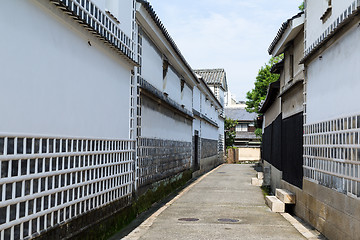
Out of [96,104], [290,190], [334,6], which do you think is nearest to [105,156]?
[96,104]

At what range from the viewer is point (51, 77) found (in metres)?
5.74

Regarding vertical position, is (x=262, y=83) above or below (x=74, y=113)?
above

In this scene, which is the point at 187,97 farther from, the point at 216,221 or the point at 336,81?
the point at 336,81

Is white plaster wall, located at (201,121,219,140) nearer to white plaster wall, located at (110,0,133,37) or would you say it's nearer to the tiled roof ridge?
the tiled roof ridge

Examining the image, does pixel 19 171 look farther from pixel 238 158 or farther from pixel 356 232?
pixel 238 158

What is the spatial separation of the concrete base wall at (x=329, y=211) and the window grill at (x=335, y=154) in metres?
0.17

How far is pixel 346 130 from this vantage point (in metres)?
6.93

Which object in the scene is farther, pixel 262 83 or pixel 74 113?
pixel 262 83

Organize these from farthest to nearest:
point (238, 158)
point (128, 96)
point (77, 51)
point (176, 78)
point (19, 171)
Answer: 1. point (238, 158)
2. point (176, 78)
3. point (128, 96)
4. point (77, 51)
5. point (19, 171)

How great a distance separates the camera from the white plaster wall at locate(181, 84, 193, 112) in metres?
19.9

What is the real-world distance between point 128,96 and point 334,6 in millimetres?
4950

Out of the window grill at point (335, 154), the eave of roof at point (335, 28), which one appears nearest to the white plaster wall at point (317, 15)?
the eave of roof at point (335, 28)

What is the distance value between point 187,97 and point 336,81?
1392 cm

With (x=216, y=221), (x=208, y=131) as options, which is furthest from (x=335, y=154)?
(x=208, y=131)
